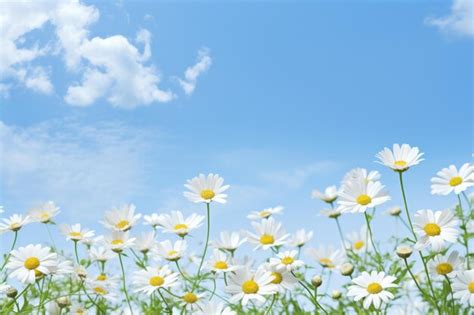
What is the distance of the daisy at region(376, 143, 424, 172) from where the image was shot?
2.67 metres

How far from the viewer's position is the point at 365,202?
8.72 ft

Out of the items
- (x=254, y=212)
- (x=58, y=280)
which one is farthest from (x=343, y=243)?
(x=58, y=280)

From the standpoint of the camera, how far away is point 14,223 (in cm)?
311

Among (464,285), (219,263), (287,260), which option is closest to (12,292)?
(219,263)

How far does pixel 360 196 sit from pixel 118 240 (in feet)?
3.43

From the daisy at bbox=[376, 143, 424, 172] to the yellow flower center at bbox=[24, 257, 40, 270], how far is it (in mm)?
1394

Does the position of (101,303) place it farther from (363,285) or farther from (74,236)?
(363,285)

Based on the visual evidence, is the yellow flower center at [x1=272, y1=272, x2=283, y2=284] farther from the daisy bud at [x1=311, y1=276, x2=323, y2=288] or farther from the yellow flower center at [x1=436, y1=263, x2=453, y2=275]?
the yellow flower center at [x1=436, y1=263, x2=453, y2=275]

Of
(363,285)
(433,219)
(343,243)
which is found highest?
(343,243)

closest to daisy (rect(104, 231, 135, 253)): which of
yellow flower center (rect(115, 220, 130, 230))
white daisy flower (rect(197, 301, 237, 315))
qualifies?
yellow flower center (rect(115, 220, 130, 230))

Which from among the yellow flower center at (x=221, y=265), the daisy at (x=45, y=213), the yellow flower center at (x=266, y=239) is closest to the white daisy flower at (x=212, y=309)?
the yellow flower center at (x=221, y=265)

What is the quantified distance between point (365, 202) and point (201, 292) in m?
0.83

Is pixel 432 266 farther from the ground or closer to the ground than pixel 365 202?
closer to the ground

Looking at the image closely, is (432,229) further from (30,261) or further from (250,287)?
(30,261)
